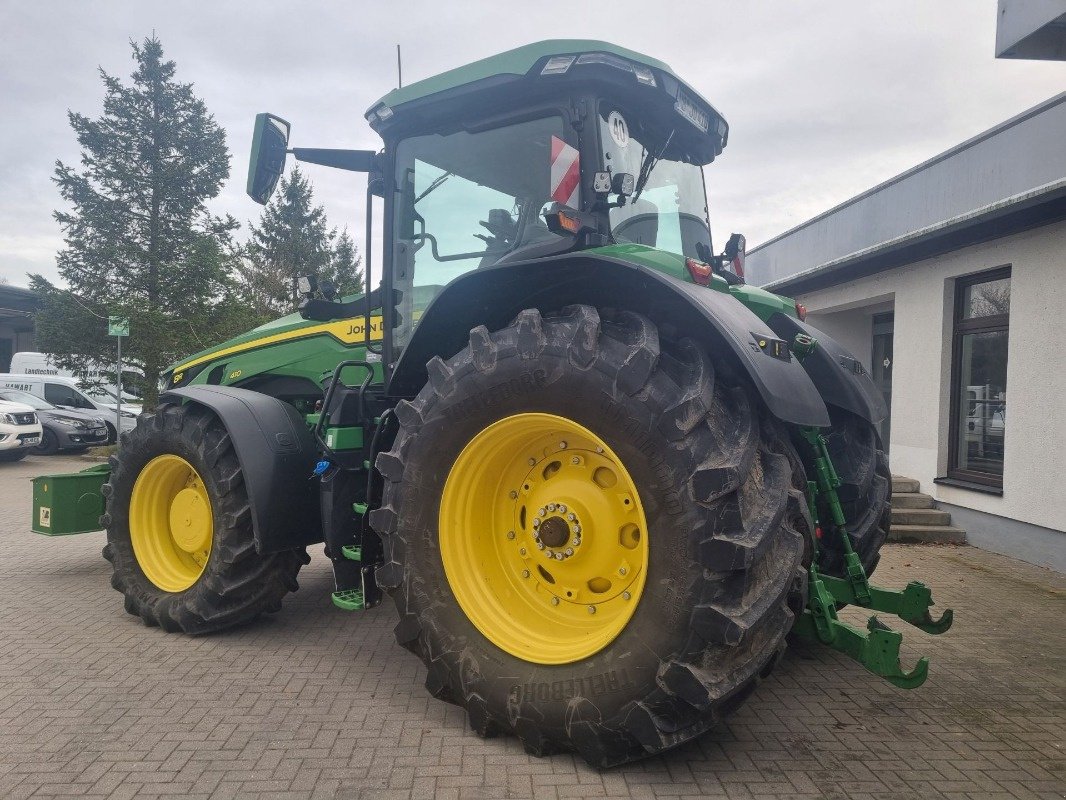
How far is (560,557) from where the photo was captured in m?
2.99

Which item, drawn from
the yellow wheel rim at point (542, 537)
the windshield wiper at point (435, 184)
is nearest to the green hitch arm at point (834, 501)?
the yellow wheel rim at point (542, 537)

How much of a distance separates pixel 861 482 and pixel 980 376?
489 centimetres

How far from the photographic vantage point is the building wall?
6527 mm

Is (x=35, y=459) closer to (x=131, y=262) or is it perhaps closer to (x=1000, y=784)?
(x=131, y=262)

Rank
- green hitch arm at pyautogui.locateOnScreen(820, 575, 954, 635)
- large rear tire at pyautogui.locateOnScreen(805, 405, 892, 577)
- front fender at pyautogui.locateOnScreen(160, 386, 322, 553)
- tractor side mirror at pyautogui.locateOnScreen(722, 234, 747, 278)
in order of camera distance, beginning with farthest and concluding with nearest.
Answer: tractor side mirror at pyautogui.locateOnScreen(722, 234, 747, 278) → front fender at pyautogui.locateOnScreen(160, 386, 322, 553) → large rear tire at pyautogui.locateOnScreen(805, 405, 892, 577) → green hitch arm at pyautogui.locateOnScreen(820, 575, 954, 635)

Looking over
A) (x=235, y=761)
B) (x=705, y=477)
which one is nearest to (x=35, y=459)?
(x=235, y=761)

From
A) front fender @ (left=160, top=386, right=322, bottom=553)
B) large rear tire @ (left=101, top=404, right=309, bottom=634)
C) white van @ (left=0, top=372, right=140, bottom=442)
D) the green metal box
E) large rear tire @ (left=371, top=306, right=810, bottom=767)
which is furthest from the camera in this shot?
white van @ (left=0, top=372, right=140, bottom=442)

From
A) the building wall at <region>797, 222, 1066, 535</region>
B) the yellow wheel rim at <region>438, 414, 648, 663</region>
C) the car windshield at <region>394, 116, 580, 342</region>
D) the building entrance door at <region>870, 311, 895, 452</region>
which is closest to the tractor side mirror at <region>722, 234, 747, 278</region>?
the car windshield at <region>394, 116, 580, 342</region>

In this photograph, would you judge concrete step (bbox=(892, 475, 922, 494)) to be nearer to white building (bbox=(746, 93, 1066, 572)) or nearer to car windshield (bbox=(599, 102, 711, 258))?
white building (bbox=(746, 93, 1066, 572))

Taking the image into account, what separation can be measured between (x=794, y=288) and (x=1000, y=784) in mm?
9249

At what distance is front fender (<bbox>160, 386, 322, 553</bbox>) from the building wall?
19.8 ft

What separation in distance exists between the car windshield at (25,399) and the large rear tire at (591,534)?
15.6m

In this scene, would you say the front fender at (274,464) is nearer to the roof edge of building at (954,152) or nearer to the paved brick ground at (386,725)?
the paved brick ground at (386,725)

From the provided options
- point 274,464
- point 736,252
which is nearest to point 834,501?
point 736,252
